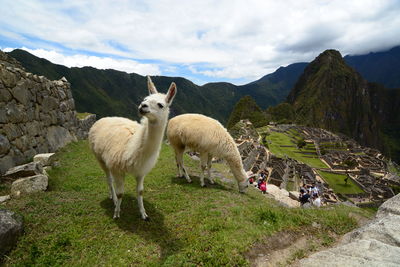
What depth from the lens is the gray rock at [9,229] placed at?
435 centimetres

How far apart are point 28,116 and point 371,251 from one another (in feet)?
43.9

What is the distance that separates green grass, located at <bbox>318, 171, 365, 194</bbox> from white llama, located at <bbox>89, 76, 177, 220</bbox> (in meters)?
55.4

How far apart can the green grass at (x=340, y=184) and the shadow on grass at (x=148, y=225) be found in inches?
2140

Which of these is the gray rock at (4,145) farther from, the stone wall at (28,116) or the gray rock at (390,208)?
the gray rock at (390,208)

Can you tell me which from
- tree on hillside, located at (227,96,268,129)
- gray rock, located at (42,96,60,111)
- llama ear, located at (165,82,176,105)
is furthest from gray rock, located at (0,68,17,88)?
tree on hillside, located at (227,96,268,129)

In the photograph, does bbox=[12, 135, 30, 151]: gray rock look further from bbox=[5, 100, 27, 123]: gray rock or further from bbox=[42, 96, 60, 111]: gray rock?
bbox=[42, 96, 60, 111]: gray rock

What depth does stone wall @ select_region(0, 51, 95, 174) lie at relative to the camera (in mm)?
8852

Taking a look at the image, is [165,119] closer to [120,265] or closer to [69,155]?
[120,265]

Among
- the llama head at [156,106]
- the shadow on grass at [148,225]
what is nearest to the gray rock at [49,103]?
the shadow on grass at [148,225]

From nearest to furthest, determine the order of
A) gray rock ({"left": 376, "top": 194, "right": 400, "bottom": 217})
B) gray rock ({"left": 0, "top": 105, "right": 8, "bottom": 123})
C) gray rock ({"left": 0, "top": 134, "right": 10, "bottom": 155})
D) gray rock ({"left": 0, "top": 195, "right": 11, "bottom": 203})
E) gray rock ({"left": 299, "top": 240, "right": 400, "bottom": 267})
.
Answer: gray rock ({"left": 299, "top": 240, "right": 400, "bottom": 267})
gray rock ({"left": 376, "top": 194, "right": 400, "bottom": 217})
gray rock ({"left": 0, "top": 195, "right": 11, "bottom": 203})
gray rock ({"left": 0, "top": 134, "right": 10, "bottom": 155})
gray rock ({"left": 0, "top": 105, "right": 8, "bottom": 123})

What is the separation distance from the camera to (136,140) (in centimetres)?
522

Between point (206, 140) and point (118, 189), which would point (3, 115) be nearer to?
point (118, 189)

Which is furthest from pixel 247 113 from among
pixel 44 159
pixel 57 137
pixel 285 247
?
pixel 285 247

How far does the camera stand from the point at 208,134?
8.74 metres
